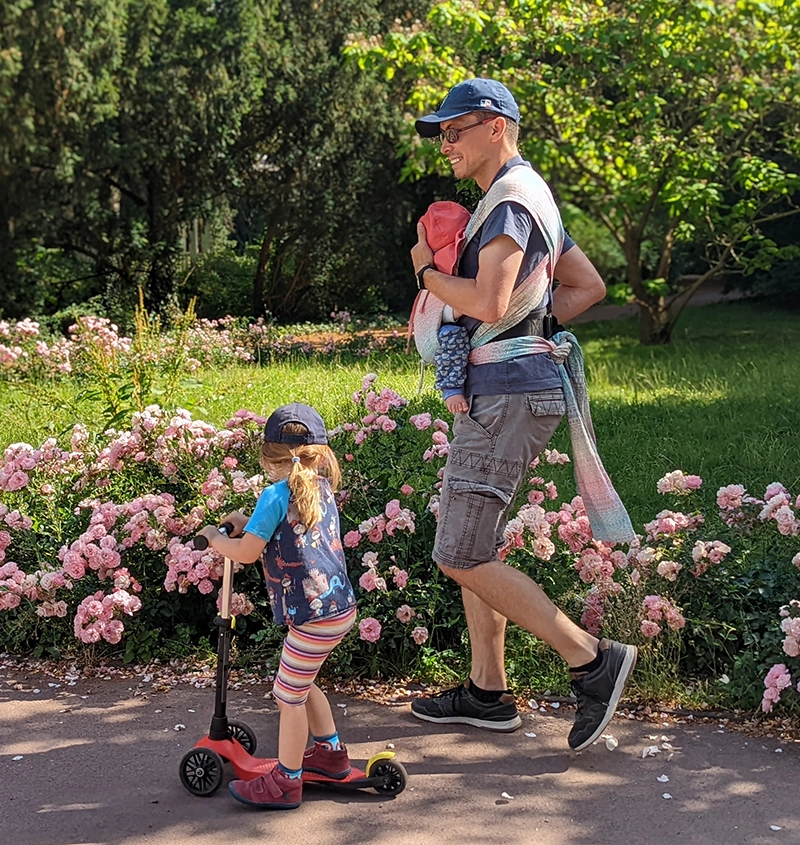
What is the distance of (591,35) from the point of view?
12750mm

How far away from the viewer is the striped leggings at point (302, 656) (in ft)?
10.2

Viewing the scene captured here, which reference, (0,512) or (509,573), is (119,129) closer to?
(0,512)

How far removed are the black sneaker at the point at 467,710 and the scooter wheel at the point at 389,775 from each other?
1.73 feet

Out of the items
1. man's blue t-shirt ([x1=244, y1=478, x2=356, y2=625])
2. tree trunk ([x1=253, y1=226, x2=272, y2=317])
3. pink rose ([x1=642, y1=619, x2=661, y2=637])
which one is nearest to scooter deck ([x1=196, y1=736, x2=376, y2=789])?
man's blue t-shirt ([x1=244, y1=478, x2=356, y2=625])

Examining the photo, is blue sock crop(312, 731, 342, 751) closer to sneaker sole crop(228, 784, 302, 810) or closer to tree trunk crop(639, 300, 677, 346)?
sneaker sole crop(228, 784, 302, 810)

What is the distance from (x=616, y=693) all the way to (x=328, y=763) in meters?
0.89

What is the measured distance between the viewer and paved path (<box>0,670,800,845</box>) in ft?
9.87

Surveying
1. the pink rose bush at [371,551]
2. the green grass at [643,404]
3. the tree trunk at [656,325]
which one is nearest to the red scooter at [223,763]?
the pink rose bush at [371,551]

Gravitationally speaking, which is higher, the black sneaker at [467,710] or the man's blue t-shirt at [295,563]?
the man's blue t-shirt at [295,563]

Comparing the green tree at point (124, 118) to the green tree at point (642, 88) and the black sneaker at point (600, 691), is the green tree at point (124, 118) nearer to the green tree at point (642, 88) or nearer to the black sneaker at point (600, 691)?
the green tree at point (642, 88)

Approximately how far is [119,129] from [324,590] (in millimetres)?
15295

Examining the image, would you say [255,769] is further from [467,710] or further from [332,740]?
[467,710]

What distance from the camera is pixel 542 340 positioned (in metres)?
3.39

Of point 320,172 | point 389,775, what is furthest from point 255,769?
point 320,172
